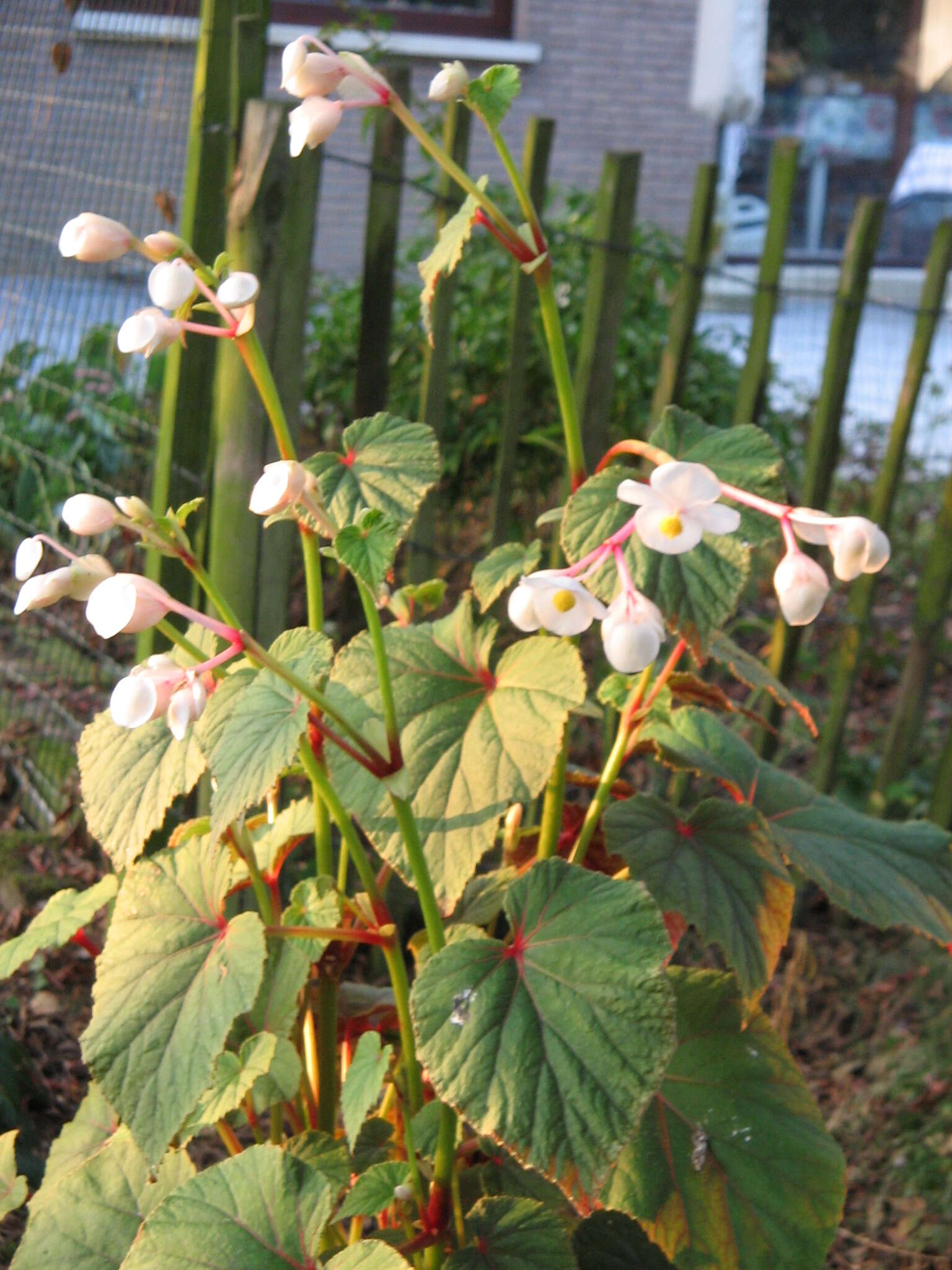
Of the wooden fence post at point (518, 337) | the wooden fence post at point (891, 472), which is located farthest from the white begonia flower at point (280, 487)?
the wooden fence post at point (891, 472)

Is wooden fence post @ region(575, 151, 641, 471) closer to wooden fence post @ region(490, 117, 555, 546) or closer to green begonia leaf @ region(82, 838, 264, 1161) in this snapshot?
wooden fence post @ region(490, 117, 555, 546)

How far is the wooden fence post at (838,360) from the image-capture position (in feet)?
7.66

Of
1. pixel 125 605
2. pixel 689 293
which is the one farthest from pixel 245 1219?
pixel 689 293

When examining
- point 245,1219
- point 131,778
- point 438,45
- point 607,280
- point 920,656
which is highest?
point 438,45

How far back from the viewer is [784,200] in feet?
7.41

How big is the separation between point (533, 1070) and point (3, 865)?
1501 millimetres

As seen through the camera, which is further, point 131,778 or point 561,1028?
point 131,778

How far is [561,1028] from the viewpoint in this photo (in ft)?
2.78

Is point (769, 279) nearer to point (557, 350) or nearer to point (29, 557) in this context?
point (557, 350)

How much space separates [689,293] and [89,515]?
1595 mm

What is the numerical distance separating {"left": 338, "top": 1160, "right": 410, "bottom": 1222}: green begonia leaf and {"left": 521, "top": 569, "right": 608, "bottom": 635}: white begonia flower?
0.50 m

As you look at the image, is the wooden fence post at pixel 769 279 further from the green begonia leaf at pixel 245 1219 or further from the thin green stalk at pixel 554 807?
the green begonia leaf at pixel 245 1219

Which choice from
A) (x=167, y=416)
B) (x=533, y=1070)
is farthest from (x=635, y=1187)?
(x=167, y=416)

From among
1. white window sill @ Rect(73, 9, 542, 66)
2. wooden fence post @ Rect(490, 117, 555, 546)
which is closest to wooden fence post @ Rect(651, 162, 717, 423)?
wooden fence post @ Rect(490, 117, 555, 546)
